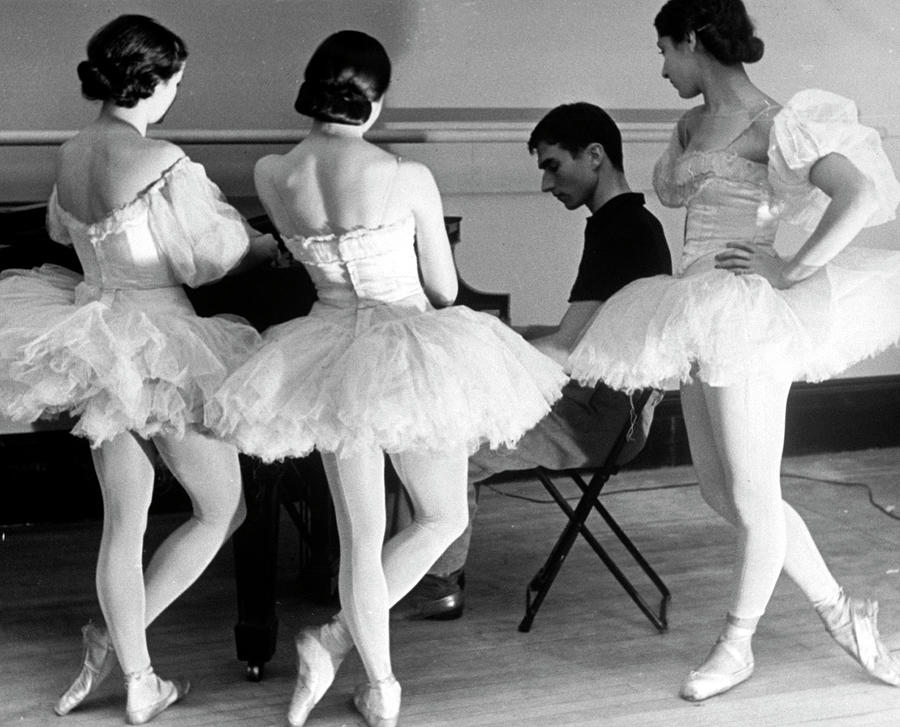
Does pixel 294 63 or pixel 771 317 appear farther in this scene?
pixel 294 63

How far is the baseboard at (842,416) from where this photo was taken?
5969mm

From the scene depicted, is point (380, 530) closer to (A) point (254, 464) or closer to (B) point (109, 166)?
(A) point (254, 464)

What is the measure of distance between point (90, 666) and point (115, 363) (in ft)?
2.69

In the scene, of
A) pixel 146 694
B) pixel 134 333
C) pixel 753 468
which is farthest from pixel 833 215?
pixel 146 694

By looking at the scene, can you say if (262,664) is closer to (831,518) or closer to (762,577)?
(762,577)

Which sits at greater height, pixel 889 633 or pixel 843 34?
pixel 843 34

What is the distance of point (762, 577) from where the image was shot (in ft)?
10.9

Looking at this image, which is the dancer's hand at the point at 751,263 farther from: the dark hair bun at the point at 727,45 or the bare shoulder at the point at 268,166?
the bare shoulder at the point at 268,166

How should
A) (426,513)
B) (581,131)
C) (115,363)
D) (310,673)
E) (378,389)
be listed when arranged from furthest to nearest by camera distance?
1. (581,131)
2. (310,673)
3. (426,513)
4. (115,363)
5. (378,389)

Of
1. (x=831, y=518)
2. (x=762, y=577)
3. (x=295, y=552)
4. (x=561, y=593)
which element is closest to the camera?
(x=762, y=577)

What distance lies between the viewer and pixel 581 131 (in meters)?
3.94

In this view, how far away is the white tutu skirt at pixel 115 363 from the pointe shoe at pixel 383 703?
737mm

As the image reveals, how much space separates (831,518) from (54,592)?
270 centimetres

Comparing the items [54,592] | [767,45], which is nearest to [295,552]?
[54,592]
